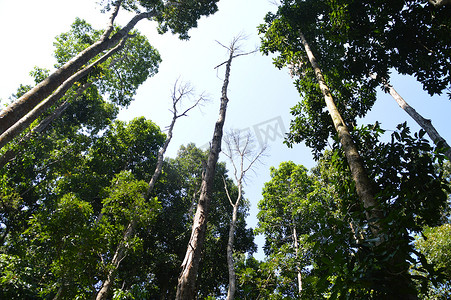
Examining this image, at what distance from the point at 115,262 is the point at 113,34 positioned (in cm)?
926

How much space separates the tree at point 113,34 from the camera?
4.83 meters

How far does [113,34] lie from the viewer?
32.4 ft

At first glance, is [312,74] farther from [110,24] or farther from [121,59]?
[121,59]

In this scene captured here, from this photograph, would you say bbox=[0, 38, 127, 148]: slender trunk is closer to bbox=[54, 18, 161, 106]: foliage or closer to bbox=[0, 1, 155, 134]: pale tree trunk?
bbox=[0, 1, 155, 134]: pale tree trunk

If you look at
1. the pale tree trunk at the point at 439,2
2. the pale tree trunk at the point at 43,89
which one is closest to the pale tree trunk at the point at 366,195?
the pale tree trunk at the point at 439,2

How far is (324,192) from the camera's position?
1289cm

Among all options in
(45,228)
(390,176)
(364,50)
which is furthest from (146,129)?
(390,176)

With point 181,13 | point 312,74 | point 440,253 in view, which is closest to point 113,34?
point 181,13

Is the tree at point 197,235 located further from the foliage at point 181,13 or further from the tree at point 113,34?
the foliage at point 181,13

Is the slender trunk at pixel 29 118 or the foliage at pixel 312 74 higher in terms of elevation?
the foliage at pixel 312 74

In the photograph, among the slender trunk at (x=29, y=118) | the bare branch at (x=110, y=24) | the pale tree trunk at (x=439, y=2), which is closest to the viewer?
the slender trunk at (x=29, y=118)

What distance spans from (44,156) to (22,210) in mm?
3727

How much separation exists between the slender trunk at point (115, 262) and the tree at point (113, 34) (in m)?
4.97

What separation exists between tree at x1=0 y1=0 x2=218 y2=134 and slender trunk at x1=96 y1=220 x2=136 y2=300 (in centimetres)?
497
